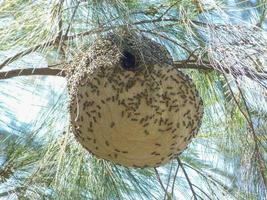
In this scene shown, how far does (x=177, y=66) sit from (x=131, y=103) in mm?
214

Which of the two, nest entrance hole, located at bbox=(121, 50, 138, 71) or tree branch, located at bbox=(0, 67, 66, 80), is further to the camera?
tree branch, located at bbox=(0, 67, 66, 80)

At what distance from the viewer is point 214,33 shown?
4.06 feet

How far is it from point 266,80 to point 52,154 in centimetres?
58

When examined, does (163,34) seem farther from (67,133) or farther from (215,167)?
(215,167)

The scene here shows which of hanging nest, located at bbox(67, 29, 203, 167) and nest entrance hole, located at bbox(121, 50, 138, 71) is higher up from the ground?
nest entrance hole, located at bbox(121, 50, 138, 71)

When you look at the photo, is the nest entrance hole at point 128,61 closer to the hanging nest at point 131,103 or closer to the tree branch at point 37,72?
the hanging nest at point 131,103

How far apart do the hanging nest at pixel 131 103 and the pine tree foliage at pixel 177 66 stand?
0.16ft

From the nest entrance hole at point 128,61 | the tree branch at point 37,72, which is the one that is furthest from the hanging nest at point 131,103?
the tree branch at point 37,72

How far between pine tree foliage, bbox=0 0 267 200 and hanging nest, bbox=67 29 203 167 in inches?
1.9

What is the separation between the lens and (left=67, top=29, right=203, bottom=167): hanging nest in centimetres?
120

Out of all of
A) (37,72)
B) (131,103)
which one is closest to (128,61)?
(131,103)

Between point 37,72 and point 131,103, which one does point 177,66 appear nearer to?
point 131,103

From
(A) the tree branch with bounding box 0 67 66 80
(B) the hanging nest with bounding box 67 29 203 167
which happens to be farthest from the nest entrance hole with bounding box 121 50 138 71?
(A) the tree branch with bounding box 0 67 66 80

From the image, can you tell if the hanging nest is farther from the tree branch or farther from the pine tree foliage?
the tree branch
